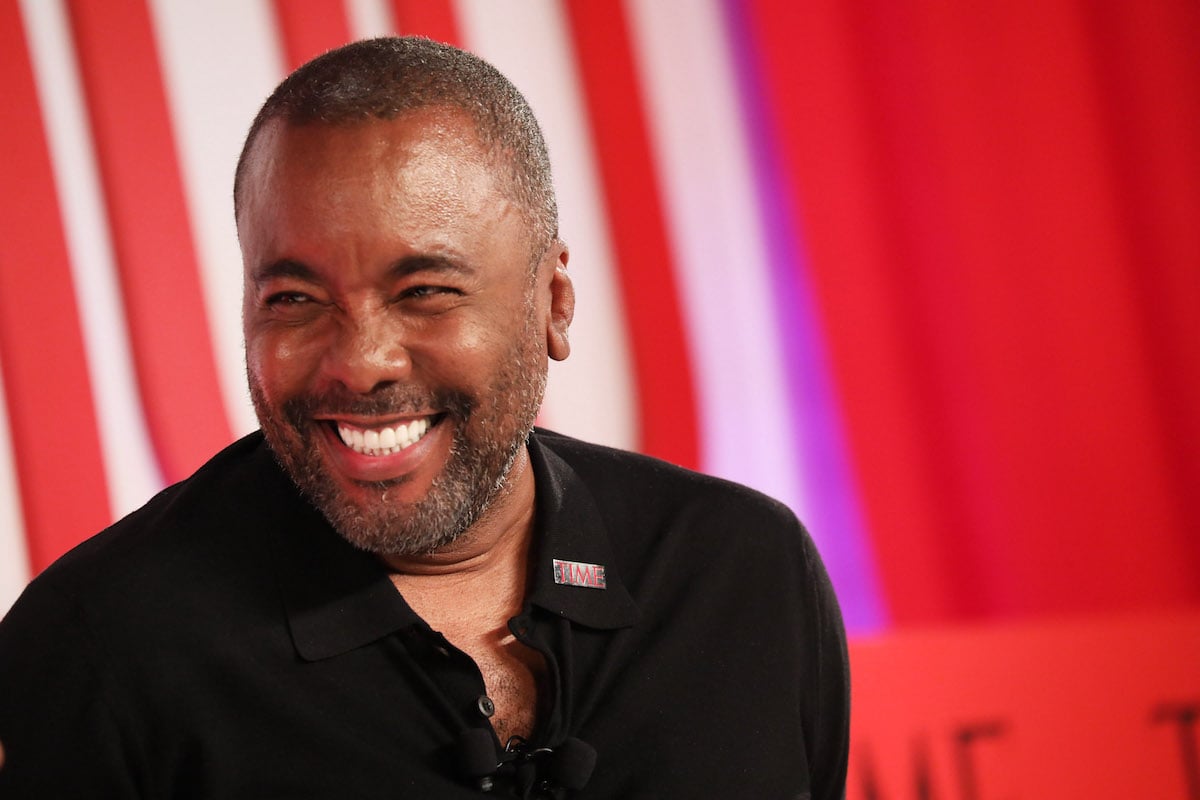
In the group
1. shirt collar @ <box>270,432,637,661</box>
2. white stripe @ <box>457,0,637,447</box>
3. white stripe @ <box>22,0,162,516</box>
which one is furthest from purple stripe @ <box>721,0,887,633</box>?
A: white stripe @ <box>22,0,162,516</box>

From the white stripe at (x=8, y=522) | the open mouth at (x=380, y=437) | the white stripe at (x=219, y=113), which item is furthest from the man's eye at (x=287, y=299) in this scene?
the white stripe at (x=8, y=522)

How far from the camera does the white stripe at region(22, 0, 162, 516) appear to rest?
2.22 meters

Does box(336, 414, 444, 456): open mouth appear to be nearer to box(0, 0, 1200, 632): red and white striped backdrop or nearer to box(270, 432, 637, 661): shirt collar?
box(270, 432, 637, 661): shirt collar

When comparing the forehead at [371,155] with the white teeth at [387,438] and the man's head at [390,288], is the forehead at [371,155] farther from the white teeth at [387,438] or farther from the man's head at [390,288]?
the white teeth at [387,438]

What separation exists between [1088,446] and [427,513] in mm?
1618

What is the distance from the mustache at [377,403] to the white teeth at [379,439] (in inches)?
1.0

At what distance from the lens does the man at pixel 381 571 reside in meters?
1.30

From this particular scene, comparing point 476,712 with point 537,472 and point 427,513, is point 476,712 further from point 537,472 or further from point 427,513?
point 537,472

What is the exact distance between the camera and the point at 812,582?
167cm

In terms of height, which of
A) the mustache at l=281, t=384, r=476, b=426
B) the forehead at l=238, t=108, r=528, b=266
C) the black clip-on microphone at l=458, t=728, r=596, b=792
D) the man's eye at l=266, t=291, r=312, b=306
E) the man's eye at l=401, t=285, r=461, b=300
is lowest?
the black clip-on microphone at l=458, t=728, r=596, b=792

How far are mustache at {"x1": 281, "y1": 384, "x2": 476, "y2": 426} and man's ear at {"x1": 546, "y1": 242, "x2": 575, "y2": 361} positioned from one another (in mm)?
168

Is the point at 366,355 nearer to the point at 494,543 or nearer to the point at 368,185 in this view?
the point at 368,185

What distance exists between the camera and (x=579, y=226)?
2.44 meters

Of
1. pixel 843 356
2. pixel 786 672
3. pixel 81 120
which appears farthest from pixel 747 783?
pixel 81 120
